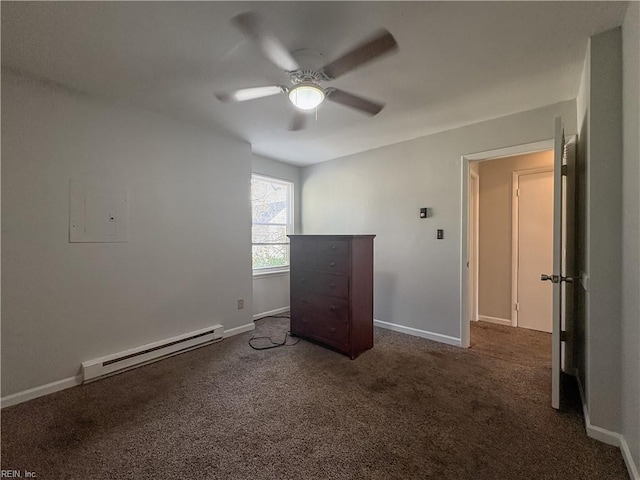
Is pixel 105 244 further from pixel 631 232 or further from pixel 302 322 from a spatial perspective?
pixel 631 232

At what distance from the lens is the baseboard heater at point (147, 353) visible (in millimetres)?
2268

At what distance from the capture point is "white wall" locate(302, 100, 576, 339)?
2824 millimetres

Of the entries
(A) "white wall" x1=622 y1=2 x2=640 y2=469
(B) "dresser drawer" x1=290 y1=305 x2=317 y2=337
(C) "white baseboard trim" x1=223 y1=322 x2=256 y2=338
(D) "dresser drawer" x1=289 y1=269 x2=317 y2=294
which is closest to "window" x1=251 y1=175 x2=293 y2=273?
(C) "white baseboard trim" x1=223 y1=322 x2=256 y2=338

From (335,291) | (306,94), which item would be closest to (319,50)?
(306,94)

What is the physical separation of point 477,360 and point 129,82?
12.4ft

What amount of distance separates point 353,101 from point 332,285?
1.70 metres

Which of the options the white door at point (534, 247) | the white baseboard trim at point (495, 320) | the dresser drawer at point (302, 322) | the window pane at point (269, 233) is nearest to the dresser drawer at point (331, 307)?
the dresser drawer at point (302, 322)

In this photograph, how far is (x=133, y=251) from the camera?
100 inches

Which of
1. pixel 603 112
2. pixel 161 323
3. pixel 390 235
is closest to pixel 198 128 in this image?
pixel 161 323

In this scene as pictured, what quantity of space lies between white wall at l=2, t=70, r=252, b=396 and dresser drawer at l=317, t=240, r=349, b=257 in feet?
3.63

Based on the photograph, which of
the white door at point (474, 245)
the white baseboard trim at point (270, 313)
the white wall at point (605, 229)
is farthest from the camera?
the white baseboard trim at point (270, 313)

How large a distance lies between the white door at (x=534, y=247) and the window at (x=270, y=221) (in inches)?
128

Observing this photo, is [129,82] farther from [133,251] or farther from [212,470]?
[212,470]

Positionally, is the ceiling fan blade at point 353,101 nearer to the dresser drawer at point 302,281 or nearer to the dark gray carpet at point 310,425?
the dresser drawer at point 302,281
